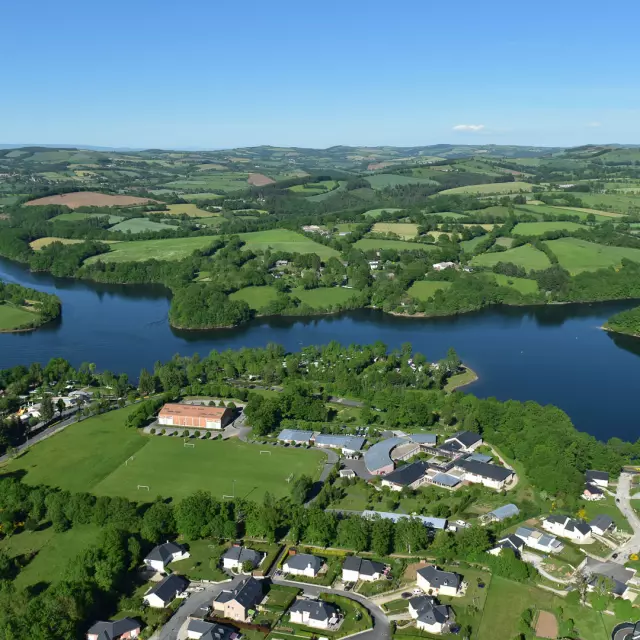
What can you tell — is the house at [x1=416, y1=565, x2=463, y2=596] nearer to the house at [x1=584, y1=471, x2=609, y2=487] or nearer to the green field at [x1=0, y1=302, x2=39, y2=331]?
the house at [x1=584, y1=471, x2=609, y2=487]

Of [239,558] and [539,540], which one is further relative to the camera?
[539,540]

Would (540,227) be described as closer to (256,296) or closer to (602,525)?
(256,296)

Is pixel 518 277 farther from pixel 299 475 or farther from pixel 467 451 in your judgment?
pixel 299 475

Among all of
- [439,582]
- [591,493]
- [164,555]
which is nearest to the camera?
[439,582]

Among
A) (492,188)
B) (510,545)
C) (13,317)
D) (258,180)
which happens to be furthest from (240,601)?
(258,180)

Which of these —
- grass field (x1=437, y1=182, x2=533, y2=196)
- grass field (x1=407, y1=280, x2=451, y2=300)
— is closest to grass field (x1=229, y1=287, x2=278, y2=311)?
grass field (x1=407, y1=280, x2=451, y2=300)
